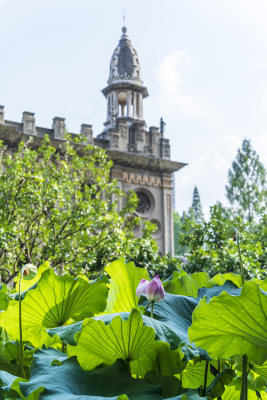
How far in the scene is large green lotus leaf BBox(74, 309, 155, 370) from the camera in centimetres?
93

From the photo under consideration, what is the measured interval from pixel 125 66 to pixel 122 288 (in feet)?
99.4

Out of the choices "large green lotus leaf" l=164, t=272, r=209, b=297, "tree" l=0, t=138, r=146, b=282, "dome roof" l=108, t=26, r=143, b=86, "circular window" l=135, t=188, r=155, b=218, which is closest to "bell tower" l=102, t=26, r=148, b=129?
"dome roof" l=108, t=26, r=143, b=86

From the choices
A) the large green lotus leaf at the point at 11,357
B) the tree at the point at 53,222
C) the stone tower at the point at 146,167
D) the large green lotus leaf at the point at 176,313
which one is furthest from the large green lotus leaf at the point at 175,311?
the stone tower at the point at 146,167

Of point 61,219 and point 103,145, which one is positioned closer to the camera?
point 61,219

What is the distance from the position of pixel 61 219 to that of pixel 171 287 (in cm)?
1303

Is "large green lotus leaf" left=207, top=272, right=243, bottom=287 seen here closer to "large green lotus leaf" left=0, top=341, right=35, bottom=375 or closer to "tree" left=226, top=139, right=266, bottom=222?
"large green lotus leaf" left=0, top=341, right=35, bottom=375

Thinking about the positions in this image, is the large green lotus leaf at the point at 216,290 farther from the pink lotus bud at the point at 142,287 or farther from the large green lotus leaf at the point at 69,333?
the large green lotus leaf at the point at 69,333

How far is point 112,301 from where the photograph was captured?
1.29 m

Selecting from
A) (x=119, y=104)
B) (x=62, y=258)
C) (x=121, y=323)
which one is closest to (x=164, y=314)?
(x=121, y=323)

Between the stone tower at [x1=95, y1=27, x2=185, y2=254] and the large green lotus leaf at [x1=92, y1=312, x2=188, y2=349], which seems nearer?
the large green lotus leaf at [x1=92, y1=312, x2=188, y2=349]

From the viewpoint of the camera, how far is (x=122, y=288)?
1.29 m

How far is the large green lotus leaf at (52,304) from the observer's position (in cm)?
119

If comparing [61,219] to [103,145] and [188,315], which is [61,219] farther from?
[188,315]

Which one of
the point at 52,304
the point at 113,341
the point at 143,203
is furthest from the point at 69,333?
the point at 143,203
